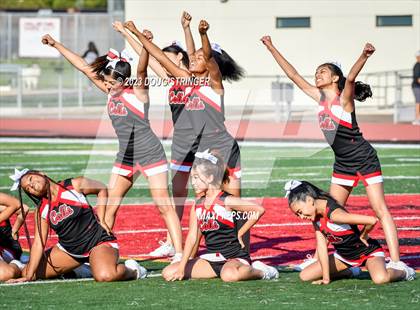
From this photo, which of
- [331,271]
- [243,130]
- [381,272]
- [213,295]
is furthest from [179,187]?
[243,130]

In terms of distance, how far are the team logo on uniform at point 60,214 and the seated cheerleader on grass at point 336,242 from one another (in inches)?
66.9

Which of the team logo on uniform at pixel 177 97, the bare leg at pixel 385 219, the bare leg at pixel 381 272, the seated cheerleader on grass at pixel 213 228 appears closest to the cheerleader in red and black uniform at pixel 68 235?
the seated cheerleader on grass at pixel 213 228

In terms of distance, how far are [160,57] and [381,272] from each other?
2515mm

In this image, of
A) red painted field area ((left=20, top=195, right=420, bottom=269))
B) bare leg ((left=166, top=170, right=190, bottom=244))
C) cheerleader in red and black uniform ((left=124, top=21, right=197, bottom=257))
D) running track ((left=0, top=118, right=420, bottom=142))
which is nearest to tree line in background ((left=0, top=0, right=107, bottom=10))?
running track ((left=0, top=118, right=420, bottom=142))

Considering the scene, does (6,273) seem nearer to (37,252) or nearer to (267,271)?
(37,252)

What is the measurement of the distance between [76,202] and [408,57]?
22248 mm

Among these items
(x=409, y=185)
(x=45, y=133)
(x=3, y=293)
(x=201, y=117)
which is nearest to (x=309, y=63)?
(x=45, y=133)

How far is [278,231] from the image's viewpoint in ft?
35.2

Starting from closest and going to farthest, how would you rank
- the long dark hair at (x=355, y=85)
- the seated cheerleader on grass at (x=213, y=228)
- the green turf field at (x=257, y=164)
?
the seated cheerleader on grass at (x=213, y=228), the long dark hair at (x=355, y=85), the green turf field at (x=257, y=164)

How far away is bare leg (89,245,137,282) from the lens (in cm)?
803

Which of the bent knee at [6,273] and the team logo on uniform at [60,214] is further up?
the team logo on uniform at [60,214]

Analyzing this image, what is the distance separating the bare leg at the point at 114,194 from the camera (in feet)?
29.8

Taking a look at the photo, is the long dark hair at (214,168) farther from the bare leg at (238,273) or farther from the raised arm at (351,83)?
the raised arm at (351,83)

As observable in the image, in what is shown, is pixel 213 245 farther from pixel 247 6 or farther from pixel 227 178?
pixel 247 6
